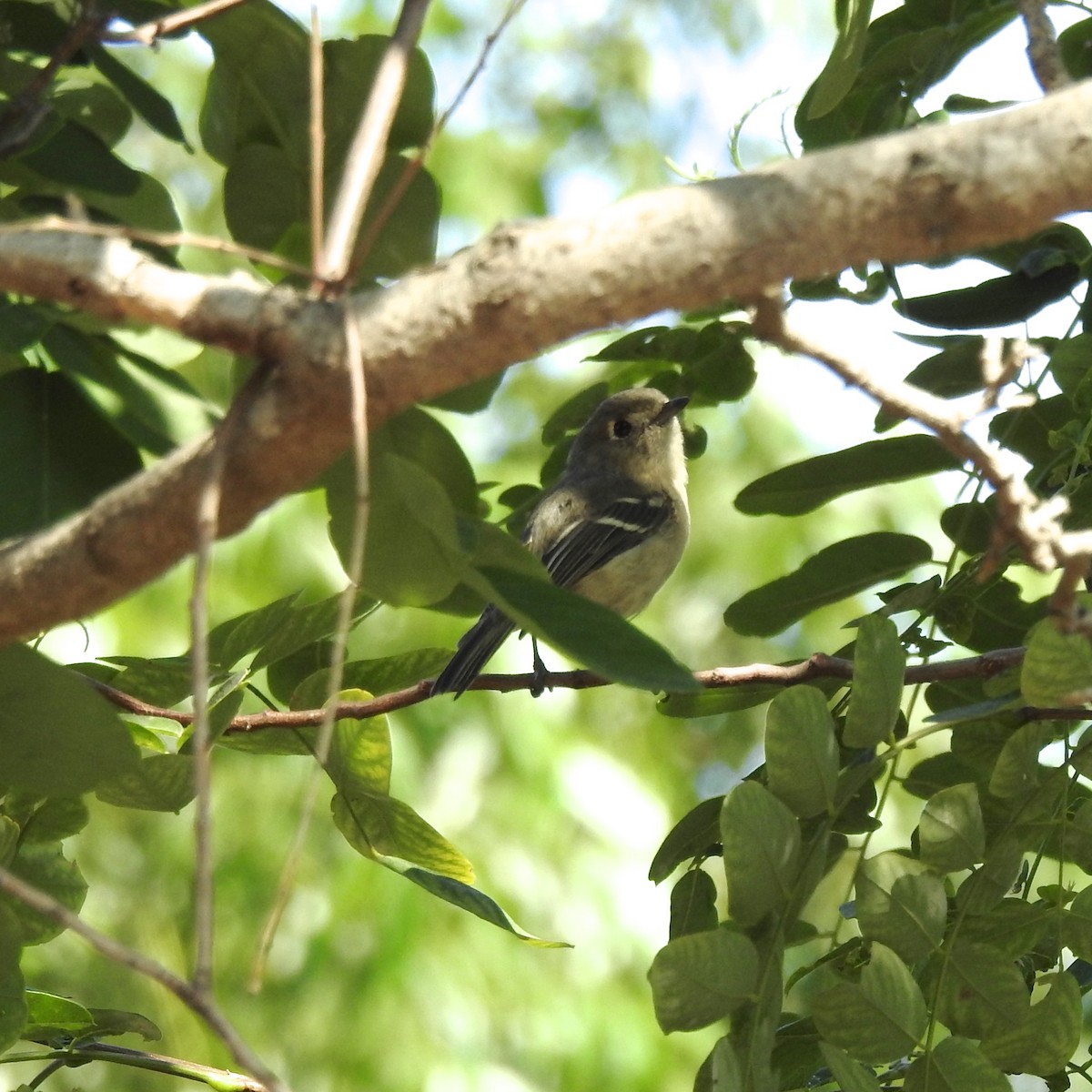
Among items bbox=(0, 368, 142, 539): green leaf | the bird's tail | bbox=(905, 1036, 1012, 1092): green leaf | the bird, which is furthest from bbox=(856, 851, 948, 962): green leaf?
the bird

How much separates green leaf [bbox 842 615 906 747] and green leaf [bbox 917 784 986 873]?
0.35 ft

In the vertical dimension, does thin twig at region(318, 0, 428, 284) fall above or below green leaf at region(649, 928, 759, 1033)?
above

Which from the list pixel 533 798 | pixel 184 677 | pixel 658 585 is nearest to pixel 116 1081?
pixel 533 798

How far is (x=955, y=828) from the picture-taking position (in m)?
1.59

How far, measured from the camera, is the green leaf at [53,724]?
145 cm

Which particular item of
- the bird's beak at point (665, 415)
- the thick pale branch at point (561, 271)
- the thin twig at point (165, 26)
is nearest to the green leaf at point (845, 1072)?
the thick pale branch at point (561, 271)

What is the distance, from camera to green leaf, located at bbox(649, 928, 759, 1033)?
1438 millimetres

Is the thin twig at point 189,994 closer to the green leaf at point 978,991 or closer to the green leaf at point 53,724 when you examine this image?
the green leaf at point 53,724

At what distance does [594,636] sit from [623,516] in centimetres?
295

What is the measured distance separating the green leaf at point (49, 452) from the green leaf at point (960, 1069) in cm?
121

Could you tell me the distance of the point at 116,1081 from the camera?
588cm

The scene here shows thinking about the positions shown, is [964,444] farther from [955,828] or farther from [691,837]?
[691,837]

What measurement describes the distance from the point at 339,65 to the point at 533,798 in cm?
402

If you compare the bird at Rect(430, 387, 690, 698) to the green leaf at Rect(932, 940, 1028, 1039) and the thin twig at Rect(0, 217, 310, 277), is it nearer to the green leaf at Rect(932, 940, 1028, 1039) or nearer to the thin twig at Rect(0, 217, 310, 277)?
the green leaf at Rect(932, 940, 1028, 1039)
